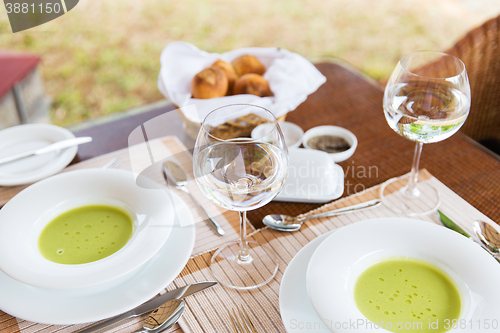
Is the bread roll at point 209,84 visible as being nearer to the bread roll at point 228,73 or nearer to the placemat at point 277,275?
the bread roll at point 228,73

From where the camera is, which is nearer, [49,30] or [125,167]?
[125,167]

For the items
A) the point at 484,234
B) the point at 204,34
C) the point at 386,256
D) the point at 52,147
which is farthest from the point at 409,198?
the point at 204,34

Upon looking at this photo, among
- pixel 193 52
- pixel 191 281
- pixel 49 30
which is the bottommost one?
pixel 49 30

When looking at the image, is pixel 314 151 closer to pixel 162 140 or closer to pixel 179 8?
pixel 162 140

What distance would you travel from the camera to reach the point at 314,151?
94 centimetres

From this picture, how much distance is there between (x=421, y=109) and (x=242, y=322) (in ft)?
1.70

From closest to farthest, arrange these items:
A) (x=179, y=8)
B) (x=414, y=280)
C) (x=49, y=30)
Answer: (x=414, y=280), (x=49, y=30), (x=179, y=8)

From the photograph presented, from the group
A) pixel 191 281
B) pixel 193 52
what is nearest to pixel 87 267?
pixel 191 281

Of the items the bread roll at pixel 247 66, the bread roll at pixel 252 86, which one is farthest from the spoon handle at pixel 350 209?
the bread roll at pixel 247 66

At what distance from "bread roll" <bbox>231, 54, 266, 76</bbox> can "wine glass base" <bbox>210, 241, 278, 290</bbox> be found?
512 millimetres

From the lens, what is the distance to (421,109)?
2.79ft

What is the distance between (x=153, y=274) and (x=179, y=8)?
132 inches

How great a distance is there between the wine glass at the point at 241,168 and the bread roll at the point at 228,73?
0.39 meters

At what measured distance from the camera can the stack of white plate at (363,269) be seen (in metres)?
0.55
